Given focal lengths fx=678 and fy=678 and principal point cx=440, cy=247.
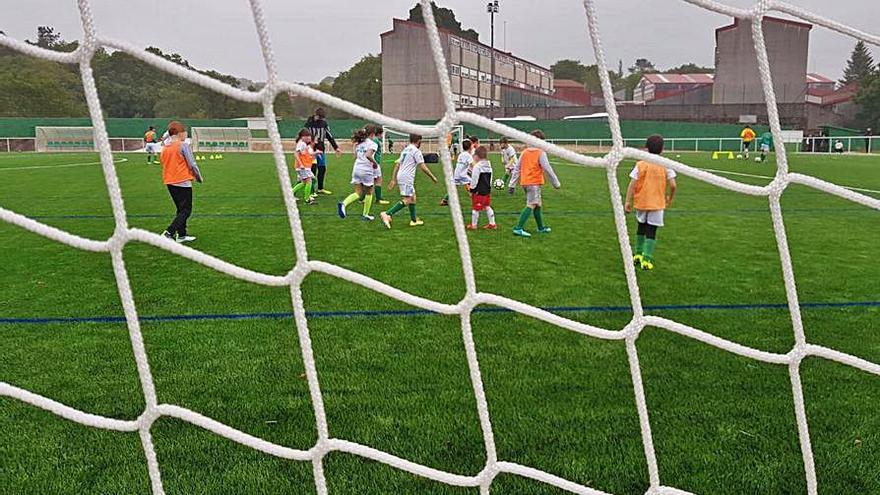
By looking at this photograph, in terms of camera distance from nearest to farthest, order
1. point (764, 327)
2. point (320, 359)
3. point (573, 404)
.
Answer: point (573, 404), point (320, 359), point (764, 327)

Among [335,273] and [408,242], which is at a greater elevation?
[335,273]

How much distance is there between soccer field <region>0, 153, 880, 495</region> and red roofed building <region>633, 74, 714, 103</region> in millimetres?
50155

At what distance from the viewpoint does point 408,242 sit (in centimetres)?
784

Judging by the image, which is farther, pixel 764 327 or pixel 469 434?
pixel 764 327

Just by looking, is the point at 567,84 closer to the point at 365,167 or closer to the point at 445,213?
the point at 445,213

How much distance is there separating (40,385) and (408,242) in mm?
4813

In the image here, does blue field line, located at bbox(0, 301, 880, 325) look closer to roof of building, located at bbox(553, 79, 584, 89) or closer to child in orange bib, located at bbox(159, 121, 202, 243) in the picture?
child in orange bib, located at bbox(159, 121, 202, 243)

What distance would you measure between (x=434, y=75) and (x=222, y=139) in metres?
32.6

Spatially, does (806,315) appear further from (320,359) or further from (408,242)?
(408,242)

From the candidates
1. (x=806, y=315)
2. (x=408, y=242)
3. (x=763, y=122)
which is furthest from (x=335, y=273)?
(x=763, y=122)

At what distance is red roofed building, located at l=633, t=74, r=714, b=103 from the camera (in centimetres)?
5369

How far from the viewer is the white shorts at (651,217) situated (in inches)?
244

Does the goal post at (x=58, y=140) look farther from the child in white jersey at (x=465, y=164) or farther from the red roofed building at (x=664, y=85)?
the red roofed building at (x=664, y=85)

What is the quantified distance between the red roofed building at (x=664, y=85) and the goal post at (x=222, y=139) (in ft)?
105
